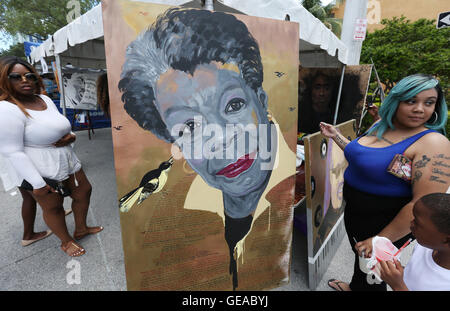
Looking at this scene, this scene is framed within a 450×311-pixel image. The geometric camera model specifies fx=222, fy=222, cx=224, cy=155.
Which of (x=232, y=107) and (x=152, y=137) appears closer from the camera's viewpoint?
(x=152, y=137)

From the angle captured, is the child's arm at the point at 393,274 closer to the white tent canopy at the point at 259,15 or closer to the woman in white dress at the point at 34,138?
the white tent canopy at the point at 259,15

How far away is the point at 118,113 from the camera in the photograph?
109 cm

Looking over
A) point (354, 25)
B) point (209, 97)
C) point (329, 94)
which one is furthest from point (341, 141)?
point (354, 25)

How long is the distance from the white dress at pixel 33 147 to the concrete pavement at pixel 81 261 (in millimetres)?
784

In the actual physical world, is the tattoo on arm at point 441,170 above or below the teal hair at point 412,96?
below

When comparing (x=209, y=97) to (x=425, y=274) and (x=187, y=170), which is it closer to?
(x=187, y=170)

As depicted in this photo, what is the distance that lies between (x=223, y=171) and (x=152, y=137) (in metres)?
0.48

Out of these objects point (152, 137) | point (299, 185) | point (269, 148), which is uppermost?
point (152, 137)

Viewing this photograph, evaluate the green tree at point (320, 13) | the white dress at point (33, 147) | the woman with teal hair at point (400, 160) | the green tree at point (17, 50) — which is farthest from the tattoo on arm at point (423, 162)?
the green tree at point (17, 50)

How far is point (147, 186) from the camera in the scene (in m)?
1.19

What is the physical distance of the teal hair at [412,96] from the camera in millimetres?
1149
